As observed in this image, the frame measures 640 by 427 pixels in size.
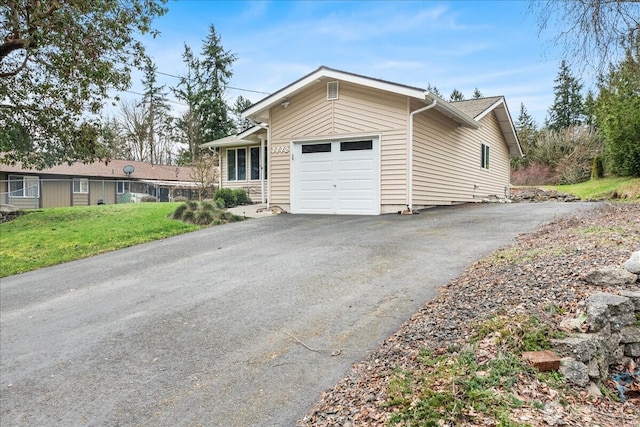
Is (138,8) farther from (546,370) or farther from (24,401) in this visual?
(546,370)

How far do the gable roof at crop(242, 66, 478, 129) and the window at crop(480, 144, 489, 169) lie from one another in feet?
11.7

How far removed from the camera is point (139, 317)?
4.58 meters

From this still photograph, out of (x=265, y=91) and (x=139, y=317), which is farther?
(x=265, y=91)

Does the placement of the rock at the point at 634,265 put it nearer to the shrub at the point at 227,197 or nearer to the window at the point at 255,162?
the shrub at the point at 227,197

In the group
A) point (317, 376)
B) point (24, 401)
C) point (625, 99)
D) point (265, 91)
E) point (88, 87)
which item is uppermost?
point (265, 91)

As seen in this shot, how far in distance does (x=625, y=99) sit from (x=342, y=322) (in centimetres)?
1605

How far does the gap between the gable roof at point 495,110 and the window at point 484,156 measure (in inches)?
59.9

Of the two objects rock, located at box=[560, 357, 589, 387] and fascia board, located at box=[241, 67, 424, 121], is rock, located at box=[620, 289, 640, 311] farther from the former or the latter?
fascia board, located at box=[241, 67, 424, 121]

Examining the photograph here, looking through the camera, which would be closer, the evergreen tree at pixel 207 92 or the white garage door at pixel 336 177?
the white garage door at pixel 336 177

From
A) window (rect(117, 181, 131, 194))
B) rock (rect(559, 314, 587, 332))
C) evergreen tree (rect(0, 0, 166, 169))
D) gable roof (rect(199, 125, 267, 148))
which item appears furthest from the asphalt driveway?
window (rect(117, 181, 131, 194))

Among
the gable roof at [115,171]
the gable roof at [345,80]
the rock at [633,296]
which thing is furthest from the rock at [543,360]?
the gable roof at [115,171]

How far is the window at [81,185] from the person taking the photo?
25197mm

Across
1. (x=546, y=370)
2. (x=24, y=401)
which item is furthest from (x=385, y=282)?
(x=24, y=401)

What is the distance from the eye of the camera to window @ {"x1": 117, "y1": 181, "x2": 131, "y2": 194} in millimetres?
27312
